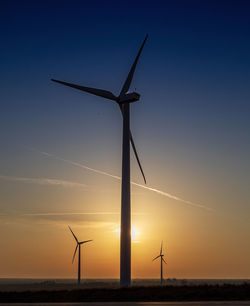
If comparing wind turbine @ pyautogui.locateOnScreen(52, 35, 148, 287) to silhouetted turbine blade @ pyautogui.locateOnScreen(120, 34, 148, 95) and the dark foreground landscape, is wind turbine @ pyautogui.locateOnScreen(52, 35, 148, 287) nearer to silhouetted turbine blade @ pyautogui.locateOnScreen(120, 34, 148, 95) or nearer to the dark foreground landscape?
silhouetted turbine blade @ pyautogui.locateOnScreen(120, 34, 148, 95)

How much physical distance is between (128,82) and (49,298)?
39.5 metres

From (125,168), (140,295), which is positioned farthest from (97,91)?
(140,295)

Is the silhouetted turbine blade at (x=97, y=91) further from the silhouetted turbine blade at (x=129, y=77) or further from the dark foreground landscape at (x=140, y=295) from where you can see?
the dark foreground landscape at (x=140, y=295)

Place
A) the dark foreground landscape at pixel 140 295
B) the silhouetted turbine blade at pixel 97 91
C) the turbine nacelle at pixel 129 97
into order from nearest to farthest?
1. the dark foreground landscape at pixel 140 295
2. the turbine nacelle at pixel 129 97
3. the silhouetted turbine blade at pixel 97 91

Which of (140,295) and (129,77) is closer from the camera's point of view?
(140,295)

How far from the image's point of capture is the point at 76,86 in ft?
239

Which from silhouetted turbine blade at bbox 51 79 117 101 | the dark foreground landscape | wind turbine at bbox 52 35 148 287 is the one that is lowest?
the dark foreground landscape

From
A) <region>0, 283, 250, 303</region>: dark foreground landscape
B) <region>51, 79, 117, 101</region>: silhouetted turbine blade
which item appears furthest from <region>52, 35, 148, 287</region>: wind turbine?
<region>0, 283, 250, 303</region>: dark foreground landscape

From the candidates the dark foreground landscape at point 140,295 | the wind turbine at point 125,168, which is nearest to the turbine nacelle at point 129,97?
the wind turbine at point 125,168

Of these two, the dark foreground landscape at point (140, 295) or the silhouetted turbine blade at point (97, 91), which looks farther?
the silhouetted turbine blade at point (97, 91)

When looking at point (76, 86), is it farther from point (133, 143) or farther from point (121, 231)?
point (121, 231)

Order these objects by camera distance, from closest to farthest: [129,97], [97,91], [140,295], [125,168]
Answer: [140,295], [125,168], [129,97], [97,91]

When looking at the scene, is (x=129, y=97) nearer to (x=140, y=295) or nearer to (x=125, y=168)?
(x=125, y=168)

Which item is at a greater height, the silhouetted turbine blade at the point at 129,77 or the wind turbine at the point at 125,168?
the silhouetted turbine blade at the point at 129,77
